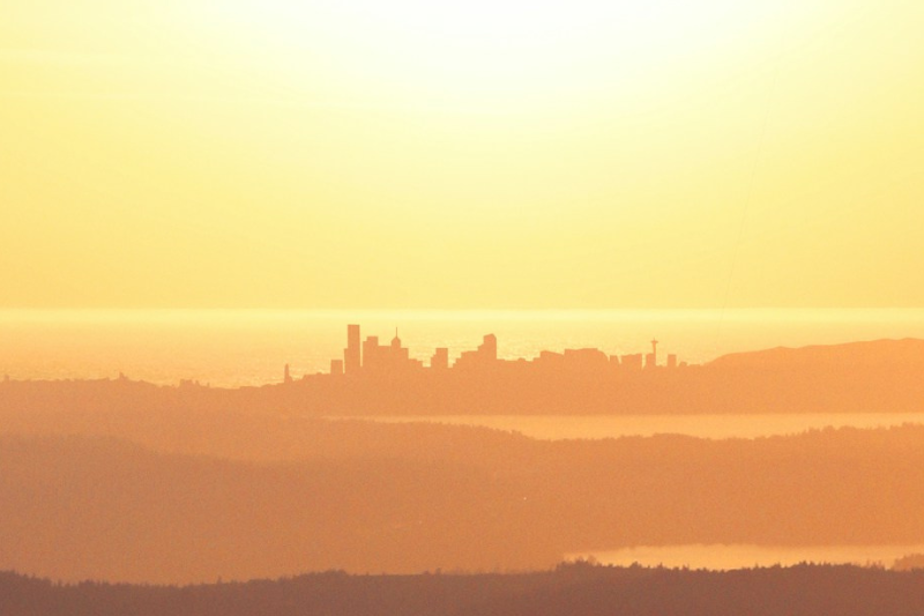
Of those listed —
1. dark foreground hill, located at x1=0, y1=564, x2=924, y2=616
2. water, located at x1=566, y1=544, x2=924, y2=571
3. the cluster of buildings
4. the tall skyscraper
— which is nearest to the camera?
dark foreground hill, located at x1=0, y1=564, x2=924, y2=616

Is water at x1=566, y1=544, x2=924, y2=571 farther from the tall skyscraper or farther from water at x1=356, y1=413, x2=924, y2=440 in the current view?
the tall skyscraper

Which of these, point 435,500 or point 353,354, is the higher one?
point 435,500

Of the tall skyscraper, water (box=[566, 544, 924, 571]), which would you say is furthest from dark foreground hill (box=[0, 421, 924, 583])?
the tall skyscraper

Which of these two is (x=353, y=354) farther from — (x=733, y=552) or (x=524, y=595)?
(x=524, y=595)

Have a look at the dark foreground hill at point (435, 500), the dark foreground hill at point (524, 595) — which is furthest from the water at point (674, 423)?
the dark foreground hill at point (524, 595)

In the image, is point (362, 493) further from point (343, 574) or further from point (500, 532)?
point (343, 574)

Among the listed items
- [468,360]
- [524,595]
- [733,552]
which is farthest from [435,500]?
[468,360]
